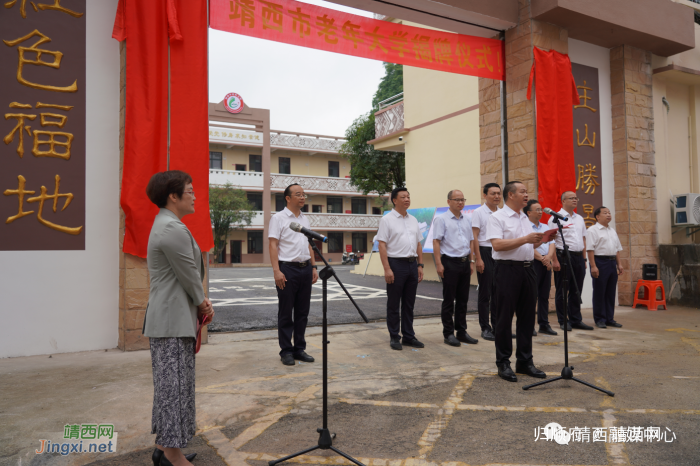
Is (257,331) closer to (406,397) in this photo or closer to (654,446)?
(406,397)

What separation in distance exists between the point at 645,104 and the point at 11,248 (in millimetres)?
9505

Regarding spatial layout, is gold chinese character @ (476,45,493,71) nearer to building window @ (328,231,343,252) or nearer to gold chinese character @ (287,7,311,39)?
gold chinese character @ (287,7,311,39)

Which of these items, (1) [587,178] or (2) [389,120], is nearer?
(1) [587,178]

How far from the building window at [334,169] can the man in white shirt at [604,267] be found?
2605cm

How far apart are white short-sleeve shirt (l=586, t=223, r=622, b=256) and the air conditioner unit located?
303 cm

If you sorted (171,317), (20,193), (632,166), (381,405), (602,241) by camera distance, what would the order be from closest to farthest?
(171,317), (381,405), (20,193), (602,241), (632,166)

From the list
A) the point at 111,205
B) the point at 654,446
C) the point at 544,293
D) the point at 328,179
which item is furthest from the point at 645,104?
the point at 328,179

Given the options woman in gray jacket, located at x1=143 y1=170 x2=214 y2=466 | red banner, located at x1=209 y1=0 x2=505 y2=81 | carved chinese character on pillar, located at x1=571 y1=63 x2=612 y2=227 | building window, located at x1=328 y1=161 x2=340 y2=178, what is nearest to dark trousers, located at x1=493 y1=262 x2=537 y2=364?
woman in gray jacket, located at x1=143 y1=170 x2=214 y2=466

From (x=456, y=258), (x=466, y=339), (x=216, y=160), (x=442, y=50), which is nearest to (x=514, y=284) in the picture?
→ (x=456, y=258)

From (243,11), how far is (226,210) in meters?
20.7

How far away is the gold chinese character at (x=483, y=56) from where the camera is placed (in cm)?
728

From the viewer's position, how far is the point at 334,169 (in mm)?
32000

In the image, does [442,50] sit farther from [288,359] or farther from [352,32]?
[288,359]

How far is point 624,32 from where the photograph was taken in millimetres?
7617
